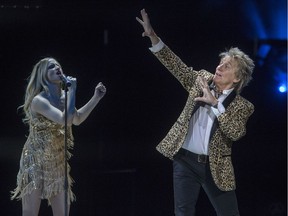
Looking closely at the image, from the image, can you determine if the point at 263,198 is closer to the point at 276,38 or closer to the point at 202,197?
the point at 202,197

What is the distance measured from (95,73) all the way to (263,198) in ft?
5.80

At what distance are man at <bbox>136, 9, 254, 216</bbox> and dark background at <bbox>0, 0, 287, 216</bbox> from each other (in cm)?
147

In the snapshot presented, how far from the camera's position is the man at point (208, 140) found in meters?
3.93

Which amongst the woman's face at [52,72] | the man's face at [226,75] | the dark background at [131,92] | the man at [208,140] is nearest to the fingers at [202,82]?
the man at [208,140]

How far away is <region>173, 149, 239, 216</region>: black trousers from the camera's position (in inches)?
155

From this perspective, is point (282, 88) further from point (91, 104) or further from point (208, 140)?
point (91, 104)

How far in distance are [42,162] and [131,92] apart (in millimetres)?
1547

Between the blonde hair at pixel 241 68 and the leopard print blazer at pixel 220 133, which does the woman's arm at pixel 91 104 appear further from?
the blonde hair at pixel 241 68

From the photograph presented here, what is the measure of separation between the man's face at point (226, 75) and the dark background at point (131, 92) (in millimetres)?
1421

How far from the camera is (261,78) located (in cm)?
562

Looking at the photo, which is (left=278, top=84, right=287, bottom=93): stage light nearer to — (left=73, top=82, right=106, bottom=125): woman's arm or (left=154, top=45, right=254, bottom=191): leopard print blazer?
(left=154, top=45, right=254, bottom=191): leopard print blazer

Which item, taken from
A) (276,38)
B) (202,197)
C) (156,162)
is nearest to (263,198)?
(202,197)

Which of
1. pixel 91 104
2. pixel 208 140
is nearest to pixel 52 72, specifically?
pixel 91 104

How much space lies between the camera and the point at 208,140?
3943mm
